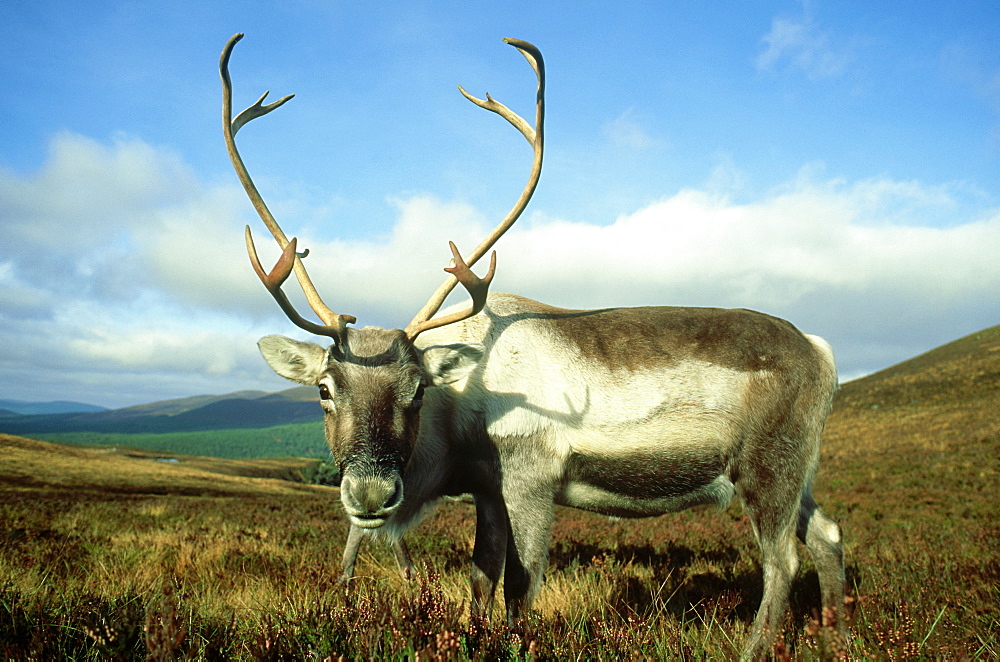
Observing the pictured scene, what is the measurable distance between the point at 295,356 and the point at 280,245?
1430mm

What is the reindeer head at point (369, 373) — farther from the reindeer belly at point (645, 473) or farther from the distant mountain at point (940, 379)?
the distant mountain at point (940, 379)

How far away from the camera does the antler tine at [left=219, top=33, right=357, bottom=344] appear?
13.9 ft

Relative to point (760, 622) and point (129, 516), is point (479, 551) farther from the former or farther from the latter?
point (129, 516)

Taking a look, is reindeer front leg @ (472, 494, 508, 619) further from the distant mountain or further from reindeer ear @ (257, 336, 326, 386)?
the distant mountain

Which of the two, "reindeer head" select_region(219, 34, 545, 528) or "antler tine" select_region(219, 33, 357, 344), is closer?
"reindeer head" select_region(219, 34, 545, 528)

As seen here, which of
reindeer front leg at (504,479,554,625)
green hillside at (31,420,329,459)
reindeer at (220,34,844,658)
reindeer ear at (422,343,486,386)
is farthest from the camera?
green hillside at (31,420,329,459)

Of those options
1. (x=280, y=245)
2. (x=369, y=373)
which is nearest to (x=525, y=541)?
(x=369, y=373)

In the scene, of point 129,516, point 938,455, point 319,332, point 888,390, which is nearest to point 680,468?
point 319,332

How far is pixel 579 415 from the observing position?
4.29 meters

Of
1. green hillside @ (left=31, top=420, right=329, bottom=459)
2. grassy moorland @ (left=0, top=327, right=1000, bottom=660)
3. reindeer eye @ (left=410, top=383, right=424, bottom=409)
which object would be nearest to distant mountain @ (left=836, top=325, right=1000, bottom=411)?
grassy moorland @ (left=0, top=327, right=1000, bottom=660)

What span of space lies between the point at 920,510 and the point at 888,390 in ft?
151

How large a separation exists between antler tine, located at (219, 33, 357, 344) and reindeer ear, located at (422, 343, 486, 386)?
67 centimetres

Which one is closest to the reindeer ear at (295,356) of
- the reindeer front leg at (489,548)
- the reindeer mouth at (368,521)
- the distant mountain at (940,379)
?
the reindeer mouth at (368,521)

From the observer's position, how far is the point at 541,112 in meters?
5.45
